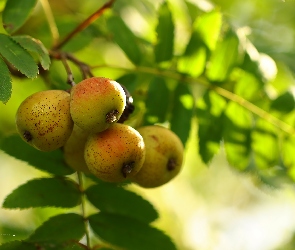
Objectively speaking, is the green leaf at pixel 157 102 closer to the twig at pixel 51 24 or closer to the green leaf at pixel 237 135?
the green leaf at pixel 237 135

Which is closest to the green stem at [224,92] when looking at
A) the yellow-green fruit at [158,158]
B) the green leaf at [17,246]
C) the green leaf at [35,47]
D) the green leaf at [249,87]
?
the green leaf at [249,87]

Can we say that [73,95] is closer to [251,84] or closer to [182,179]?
[251,84]

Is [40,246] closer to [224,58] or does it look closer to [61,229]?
[61,229]

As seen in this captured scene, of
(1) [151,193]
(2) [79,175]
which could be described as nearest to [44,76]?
(2) [79,175]

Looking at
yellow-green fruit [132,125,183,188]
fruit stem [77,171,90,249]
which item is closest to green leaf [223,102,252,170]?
yellow-green fruit [132,125,183,188]

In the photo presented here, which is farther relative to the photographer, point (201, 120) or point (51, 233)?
point (201, 120)

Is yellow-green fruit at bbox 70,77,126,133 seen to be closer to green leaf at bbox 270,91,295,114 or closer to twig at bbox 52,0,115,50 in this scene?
twig at bbox 52,0,115,50
